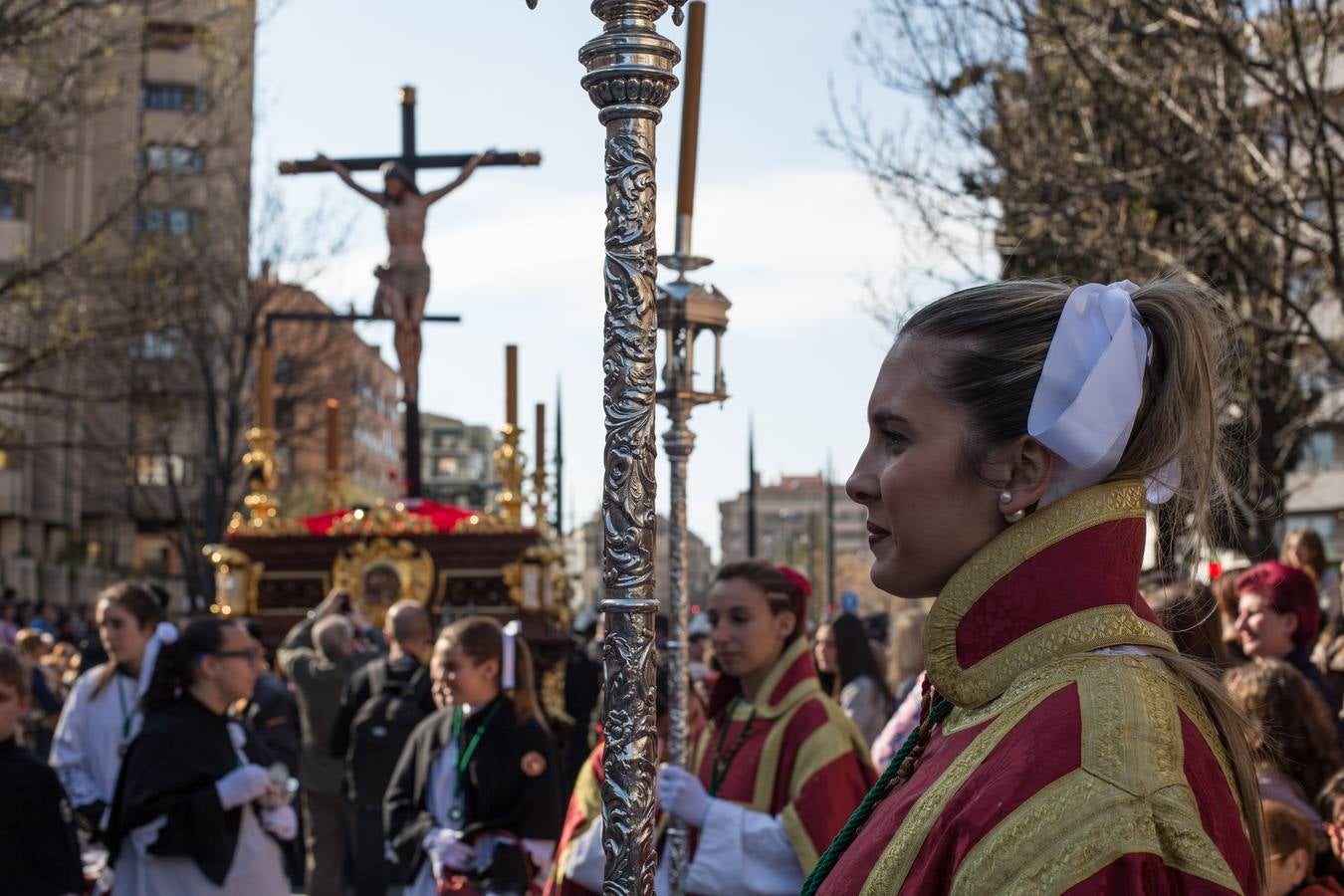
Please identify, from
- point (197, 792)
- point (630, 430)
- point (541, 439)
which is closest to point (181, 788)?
point (197, 792)

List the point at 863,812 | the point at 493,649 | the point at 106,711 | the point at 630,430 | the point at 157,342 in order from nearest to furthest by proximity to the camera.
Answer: the point at 863,812 < the point at 630,430 < the point at 493,649 < the point at 106,711 < the point at 157,342

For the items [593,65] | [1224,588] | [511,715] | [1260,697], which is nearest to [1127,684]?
[593,65]

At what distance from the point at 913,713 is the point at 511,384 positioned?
7912 mm

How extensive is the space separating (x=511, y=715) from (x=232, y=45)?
1673 centimetres

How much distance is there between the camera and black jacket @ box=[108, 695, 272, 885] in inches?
224

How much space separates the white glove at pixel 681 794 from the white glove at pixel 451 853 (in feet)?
5.12

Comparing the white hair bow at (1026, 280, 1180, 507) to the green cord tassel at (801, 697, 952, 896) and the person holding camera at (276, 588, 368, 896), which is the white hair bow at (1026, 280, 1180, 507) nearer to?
the green cord tassel at (801, 697, 952, 896)

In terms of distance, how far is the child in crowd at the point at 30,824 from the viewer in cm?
539

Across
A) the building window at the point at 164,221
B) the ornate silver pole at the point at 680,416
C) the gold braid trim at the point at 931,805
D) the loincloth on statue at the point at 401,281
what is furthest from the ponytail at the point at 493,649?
the building window at the point at 164,221

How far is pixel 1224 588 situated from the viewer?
261 inches

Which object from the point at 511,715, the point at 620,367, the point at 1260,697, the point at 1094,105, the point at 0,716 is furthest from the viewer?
the point at 1094,105

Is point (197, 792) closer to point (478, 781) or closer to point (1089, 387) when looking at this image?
point (478, 781)

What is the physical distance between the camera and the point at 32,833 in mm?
5461

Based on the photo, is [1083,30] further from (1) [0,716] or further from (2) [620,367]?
(2) [620,367]
